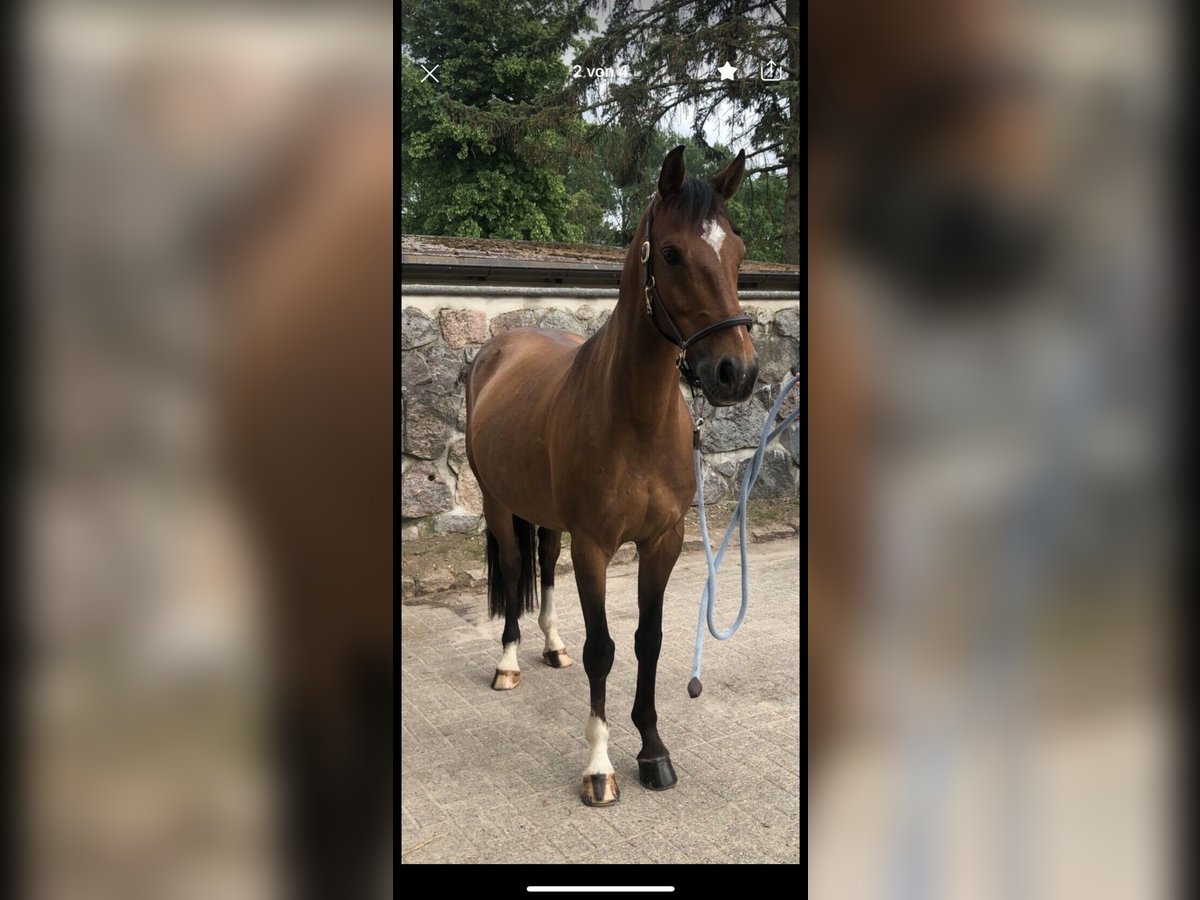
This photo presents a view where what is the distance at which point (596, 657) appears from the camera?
1904 millimetres

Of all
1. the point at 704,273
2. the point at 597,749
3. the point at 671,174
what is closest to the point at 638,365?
the point at 704,273

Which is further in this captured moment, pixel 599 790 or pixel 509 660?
pixel 509 660

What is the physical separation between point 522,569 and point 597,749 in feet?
3.26

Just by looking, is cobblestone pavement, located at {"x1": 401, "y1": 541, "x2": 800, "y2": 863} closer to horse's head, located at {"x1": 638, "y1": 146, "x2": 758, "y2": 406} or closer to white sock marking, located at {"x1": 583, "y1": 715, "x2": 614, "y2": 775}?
white sock marking, located at {"x1": 583, "y1": 715, "x2": 614, "y2": 775}

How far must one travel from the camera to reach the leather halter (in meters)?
1.44
